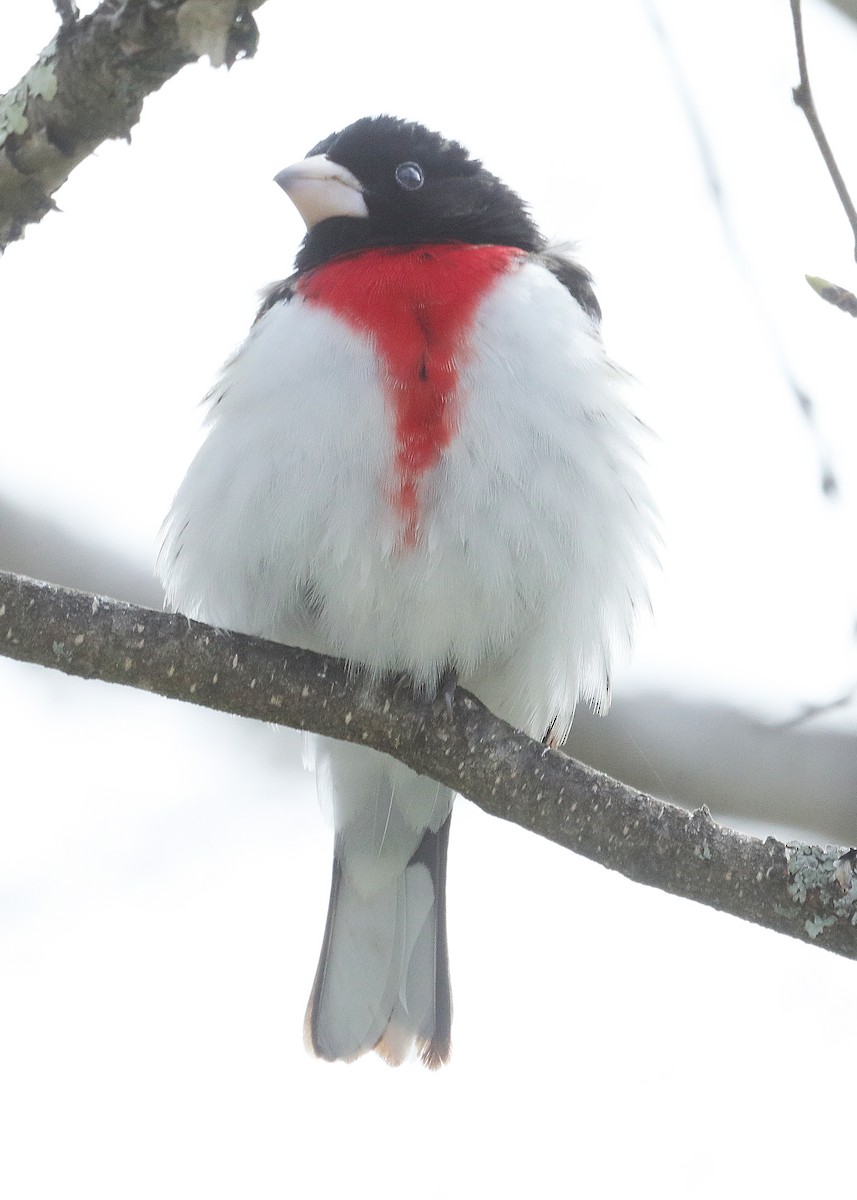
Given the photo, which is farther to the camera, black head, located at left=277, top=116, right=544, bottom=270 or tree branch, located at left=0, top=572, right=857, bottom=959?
black head, located at left=277, top=116, right=544, bottom=270

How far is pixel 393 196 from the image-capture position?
4.36 metres

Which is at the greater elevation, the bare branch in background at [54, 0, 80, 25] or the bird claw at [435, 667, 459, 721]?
the bare branch in background at [54, 0, 80, 25]

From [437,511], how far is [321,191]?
1.48m

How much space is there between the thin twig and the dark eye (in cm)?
199

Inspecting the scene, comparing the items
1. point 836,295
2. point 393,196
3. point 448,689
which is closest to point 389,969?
point 448,689

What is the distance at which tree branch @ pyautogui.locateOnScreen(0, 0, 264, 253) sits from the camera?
212 cm

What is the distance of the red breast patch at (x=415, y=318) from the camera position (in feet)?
11.1

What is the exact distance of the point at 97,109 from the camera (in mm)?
2205

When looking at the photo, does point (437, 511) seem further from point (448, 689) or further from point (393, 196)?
point (393, 196)

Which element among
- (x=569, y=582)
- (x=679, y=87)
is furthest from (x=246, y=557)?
(x=679, y=87)

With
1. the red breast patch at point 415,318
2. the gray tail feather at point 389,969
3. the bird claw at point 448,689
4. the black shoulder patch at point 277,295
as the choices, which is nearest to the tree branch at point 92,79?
the red breast patch at point 415,318

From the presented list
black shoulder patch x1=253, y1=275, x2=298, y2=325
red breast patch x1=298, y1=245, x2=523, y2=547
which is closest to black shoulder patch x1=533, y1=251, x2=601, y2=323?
red breast patch x1=298, y1=245, x2=523, y2=547

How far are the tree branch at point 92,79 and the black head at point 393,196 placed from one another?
194 cm

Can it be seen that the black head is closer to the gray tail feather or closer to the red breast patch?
the red breast patch
